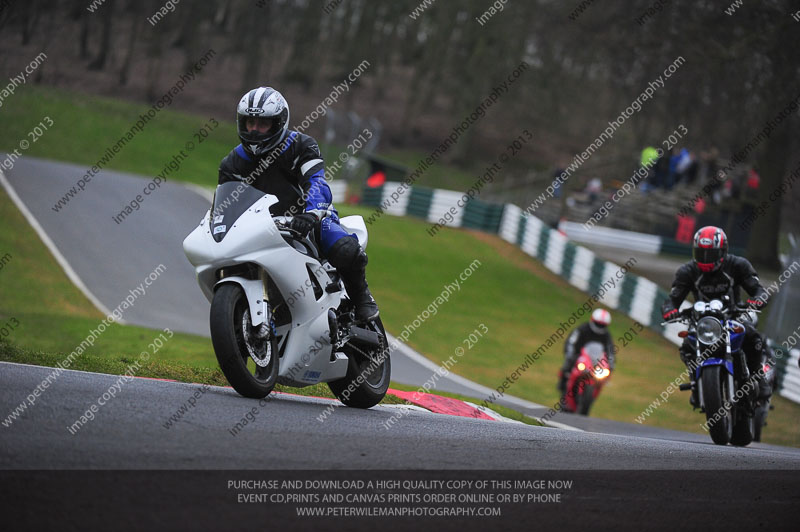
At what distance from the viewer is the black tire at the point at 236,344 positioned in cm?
628

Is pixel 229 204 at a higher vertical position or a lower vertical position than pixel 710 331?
higher

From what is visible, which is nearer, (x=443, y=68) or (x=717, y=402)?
(x=717, y=402)

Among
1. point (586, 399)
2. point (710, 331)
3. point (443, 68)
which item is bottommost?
point (443, 68)

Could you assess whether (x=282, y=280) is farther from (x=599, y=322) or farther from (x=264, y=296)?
(x=599, y=322)

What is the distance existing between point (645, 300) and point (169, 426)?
20.8 m

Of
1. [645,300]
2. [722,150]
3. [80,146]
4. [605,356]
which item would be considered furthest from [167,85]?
[605,356]

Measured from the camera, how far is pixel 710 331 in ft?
33.8

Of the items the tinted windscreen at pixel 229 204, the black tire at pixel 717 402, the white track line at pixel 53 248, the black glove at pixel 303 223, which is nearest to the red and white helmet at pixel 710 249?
the black tire at pixel 717 402

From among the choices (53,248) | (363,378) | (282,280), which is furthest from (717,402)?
(53,248)

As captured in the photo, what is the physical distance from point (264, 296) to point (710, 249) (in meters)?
5.80

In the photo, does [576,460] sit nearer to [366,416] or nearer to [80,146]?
[366,416]

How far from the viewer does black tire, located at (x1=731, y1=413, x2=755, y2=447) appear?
10.5 metres

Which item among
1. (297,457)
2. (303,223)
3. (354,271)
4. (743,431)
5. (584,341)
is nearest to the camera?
(297,457)

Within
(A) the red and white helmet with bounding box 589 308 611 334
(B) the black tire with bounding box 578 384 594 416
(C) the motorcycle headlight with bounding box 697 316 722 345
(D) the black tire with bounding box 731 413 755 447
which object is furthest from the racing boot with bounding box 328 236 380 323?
(A) the red and white helmet with bounding box 589 308 611 334
